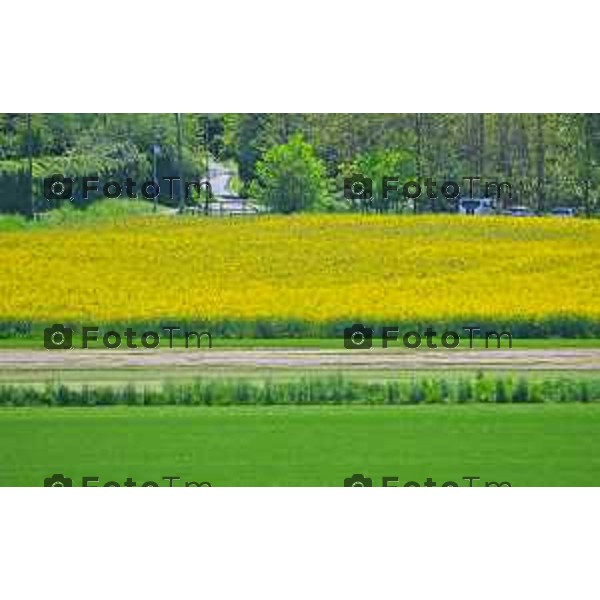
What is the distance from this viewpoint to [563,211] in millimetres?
9523

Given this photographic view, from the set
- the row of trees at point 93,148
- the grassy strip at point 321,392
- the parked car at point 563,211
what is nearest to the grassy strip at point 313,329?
the grassy strip at point 321,392

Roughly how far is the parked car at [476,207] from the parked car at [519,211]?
0.27ft

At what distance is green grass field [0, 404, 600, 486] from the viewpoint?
9.23m

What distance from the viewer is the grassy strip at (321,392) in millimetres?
9359

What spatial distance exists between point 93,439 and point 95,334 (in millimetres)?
541

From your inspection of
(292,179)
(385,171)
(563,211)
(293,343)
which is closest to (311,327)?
(293,343)

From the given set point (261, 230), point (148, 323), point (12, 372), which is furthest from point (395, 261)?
point (12, 372)

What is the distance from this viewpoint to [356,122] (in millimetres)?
9297

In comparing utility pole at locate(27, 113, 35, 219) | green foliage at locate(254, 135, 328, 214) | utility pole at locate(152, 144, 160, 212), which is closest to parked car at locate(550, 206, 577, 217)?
green foliage at locate(254, 135, 328, 214)

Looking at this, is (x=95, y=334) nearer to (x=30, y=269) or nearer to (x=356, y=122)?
(x=30, y=269)

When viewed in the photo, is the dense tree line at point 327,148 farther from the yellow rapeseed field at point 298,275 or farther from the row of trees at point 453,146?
the yellow rapeseed field at point 298,275

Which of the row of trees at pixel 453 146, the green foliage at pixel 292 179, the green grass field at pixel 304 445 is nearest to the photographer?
the green grass field at pixel 304 445

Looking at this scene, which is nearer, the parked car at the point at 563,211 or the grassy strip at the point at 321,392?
the grassy strip at the point at 321,392

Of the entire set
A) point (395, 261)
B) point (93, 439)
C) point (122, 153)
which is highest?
point (122, 153)
